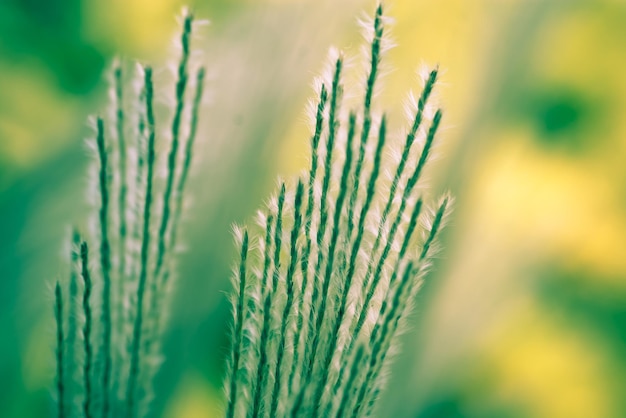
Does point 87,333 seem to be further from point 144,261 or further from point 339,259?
point 339,259

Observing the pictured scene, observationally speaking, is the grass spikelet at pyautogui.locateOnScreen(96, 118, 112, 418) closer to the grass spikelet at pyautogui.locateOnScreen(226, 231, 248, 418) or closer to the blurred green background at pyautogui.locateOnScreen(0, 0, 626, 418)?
the grass spikelet at pyautogui.locateOnScreen(226, 231, 248, 418)

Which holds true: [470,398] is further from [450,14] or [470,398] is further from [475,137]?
[450,14]

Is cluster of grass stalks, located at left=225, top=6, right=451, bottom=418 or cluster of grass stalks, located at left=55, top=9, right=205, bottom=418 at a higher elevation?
cluster of grass stalks, located at left=55, top=9, right=205, bottom=418

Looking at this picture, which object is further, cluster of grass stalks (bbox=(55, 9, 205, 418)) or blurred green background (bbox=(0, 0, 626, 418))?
blurred green background (bbox=(0, 0, 626, 418))

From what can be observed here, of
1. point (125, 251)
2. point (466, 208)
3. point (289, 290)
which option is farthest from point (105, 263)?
point (466, 208)

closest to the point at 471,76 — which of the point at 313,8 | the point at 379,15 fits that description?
the point at 313,8

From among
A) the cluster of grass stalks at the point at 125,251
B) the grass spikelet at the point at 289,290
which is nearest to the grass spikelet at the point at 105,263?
the cluster of grass stalks at the point at 125,251

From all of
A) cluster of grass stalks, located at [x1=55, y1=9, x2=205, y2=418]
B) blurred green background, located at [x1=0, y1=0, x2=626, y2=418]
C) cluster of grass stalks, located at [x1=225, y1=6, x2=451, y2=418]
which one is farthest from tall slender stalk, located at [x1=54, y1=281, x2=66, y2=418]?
blurred green background, located at [x1=0, y1=0, x2=626, y2=418]
